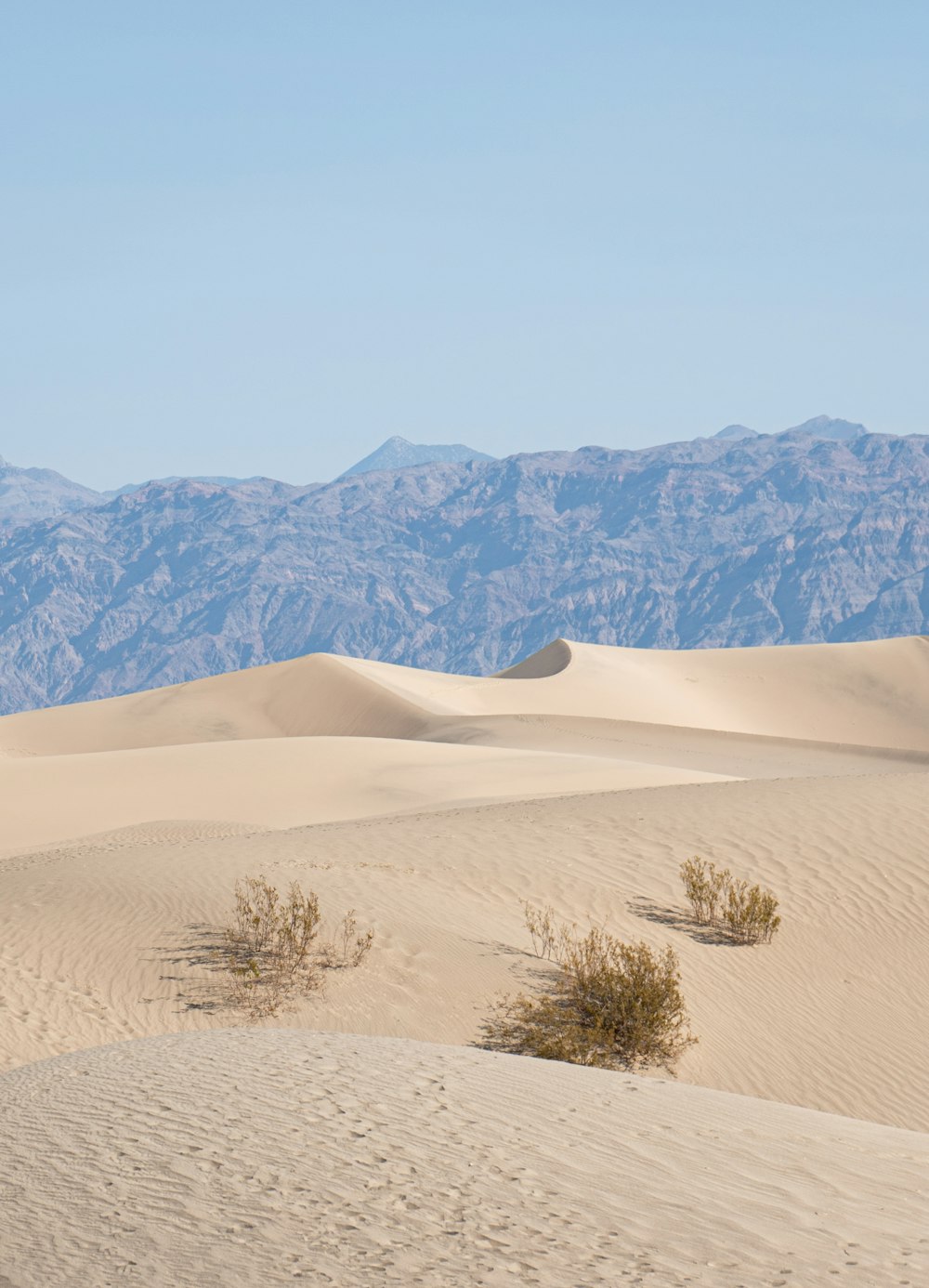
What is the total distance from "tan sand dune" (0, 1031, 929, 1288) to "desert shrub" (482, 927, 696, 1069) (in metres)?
1.54

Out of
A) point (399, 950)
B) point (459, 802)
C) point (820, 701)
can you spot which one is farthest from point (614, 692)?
point (399, 950)

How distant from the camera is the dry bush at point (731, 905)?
1049 cm

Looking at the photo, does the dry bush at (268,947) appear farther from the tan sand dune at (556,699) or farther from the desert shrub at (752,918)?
the tan sand dune at (556,699)

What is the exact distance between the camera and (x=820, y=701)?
50.8m

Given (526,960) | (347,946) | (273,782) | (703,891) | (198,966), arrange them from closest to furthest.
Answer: (198,966)
(347,946)
(526,960)
(703,891)
(273,782)

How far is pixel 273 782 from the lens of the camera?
73.4 feet

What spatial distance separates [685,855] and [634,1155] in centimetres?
760

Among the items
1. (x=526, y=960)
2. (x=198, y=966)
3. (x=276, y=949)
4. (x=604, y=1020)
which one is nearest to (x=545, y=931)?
(x=526, y=960)

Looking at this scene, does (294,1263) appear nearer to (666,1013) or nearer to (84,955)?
(666,1013)

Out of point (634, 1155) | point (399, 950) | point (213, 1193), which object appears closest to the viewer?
point (213, 1193)

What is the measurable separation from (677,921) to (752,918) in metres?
0.65

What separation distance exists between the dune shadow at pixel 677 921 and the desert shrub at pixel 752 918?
0.34 ft

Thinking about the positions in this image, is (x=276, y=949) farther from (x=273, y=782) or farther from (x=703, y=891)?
(x=273, y=782)

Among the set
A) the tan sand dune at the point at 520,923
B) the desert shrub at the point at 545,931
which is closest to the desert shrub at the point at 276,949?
the tan sand dune at the point at 520,923
